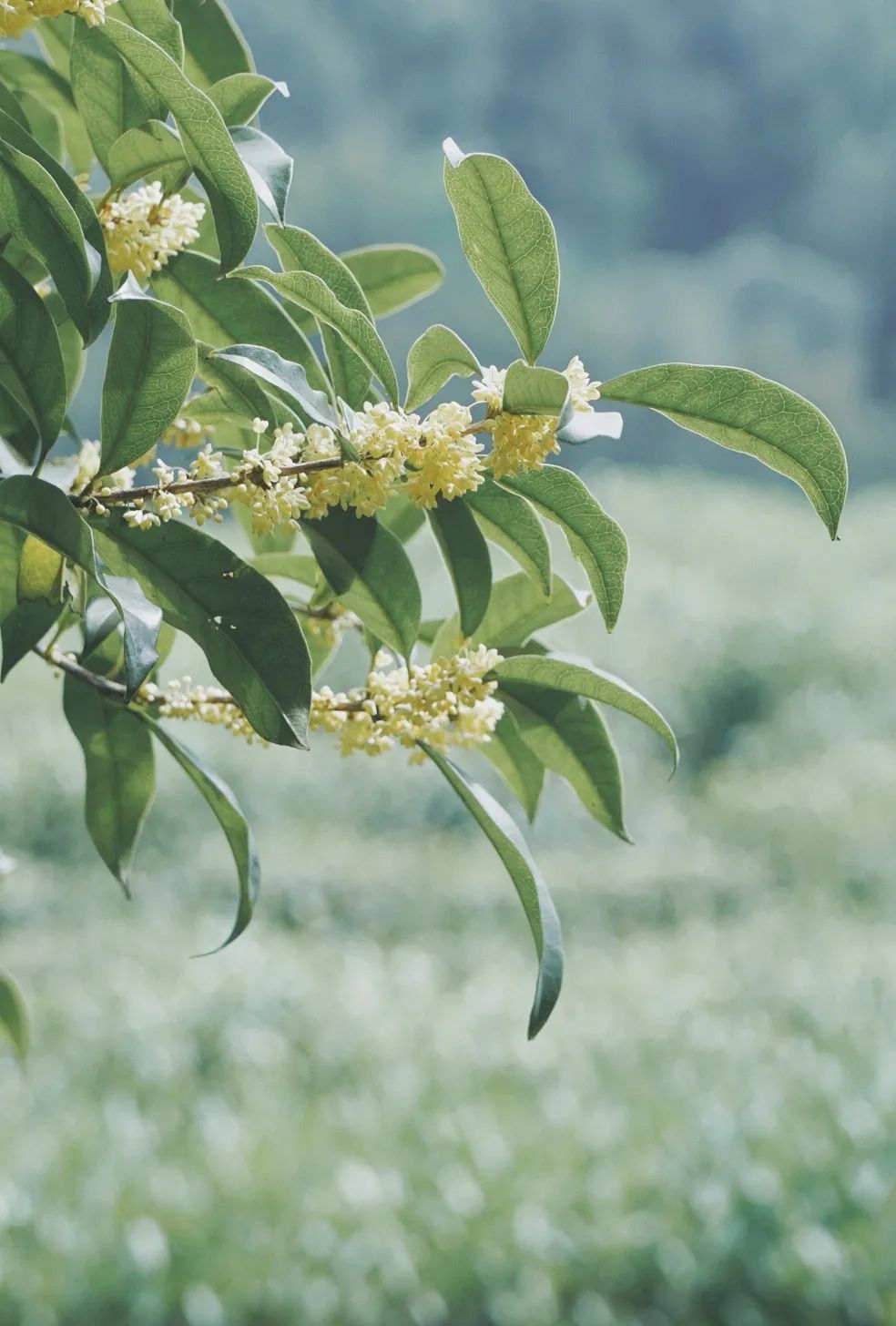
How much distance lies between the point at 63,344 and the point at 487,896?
243 cm

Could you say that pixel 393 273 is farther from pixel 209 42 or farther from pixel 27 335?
pixel 27 335

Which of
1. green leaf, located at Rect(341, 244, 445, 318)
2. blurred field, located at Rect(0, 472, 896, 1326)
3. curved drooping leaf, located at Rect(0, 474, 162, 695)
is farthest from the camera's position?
blurred field, located at Rect(0, 472, 896, 1326)

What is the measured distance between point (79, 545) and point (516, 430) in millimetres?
101

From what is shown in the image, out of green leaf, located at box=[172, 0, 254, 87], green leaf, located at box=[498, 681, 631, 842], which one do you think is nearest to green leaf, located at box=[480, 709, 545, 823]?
green leaf, located at box=[498, 681, 631, 842]

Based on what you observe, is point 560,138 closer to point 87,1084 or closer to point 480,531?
point 87,1084

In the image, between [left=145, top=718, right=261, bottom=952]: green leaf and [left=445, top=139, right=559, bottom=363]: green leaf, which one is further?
[left=145, top=718, right=261, bottom=952]: green leaf

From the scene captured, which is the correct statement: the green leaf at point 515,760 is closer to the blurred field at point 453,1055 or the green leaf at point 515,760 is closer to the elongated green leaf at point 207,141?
the elongated green leaf at point 207,141

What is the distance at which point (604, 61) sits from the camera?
26.4ft

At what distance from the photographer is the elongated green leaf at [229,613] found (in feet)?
1.07

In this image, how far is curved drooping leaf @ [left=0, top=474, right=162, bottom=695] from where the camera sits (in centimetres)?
30

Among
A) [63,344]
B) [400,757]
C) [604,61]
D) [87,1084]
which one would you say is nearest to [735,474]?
[604,61]

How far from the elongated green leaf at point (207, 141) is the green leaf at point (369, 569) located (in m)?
0.07

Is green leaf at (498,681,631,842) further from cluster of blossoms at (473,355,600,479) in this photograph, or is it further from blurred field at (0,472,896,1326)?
blurred field at (0,472,896,1326)

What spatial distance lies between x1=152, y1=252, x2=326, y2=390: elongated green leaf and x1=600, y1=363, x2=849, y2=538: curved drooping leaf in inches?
4.2
